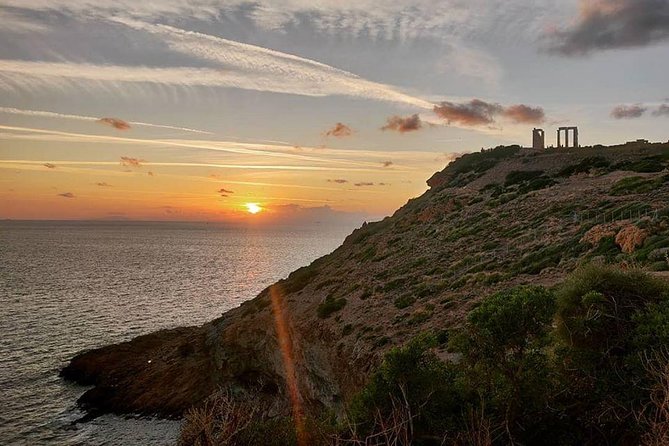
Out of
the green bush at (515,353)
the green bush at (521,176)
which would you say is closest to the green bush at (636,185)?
the green bush at (521,176)

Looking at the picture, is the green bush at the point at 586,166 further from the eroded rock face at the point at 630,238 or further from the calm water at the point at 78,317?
the calm water at the point at 78,317

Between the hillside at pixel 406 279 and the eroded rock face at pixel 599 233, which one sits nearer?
the hillside at pixel 406 279

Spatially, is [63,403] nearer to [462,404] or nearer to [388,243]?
[388,243]

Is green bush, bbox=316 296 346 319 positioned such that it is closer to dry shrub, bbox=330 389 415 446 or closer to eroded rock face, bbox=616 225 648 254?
eroded rock face, bbox=616 225 648 254

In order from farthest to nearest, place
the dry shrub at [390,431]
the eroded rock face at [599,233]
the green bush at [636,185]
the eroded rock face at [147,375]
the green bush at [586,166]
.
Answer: the green bush at [586,166] < the eroded rock face at [147,375] < the green bush at [636,185] < the eroded rock face at [599,233] < the dry shrub at [390,431]

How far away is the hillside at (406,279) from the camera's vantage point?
104ft

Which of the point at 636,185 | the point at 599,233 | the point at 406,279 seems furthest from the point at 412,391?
the point at 636,185

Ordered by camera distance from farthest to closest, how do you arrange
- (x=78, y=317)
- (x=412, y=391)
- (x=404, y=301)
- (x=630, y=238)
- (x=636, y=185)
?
1. (x=78, y=317)
2. (x=636, y=185)
3. (x=404, y=301)
4. (x=630, y=238)
5. (x=412, y=391)

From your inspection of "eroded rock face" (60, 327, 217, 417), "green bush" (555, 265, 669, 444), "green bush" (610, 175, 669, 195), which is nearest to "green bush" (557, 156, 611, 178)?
"green bush" (610, 175, 669, 195)

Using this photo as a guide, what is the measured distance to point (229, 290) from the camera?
116 metres

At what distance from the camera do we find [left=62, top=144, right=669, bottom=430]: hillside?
3156 centimetres

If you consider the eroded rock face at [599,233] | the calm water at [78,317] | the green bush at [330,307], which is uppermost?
the eroded rock face at [599,233]

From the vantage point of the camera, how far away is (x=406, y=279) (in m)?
42.6

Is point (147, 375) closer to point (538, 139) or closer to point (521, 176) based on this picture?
point (521, 176)
